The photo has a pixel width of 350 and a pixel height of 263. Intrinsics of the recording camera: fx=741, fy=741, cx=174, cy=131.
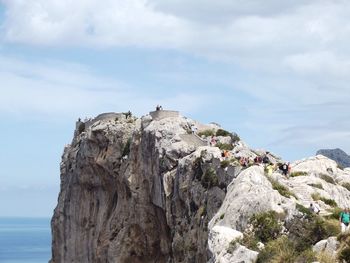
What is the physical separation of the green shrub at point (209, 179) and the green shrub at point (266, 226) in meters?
15.0

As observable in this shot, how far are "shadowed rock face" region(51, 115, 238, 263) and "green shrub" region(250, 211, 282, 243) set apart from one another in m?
13.3

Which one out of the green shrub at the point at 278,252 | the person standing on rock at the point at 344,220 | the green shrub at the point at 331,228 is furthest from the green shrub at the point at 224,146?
the green shrub at the point at 278,252

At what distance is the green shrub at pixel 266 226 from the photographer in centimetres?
2366

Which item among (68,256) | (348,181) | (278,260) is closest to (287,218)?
(278,260)

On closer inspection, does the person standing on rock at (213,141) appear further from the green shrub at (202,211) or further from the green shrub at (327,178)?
the green shrub at (327,178)

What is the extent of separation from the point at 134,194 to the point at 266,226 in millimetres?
30865

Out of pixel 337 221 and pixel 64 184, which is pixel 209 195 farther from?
pixel 64 184

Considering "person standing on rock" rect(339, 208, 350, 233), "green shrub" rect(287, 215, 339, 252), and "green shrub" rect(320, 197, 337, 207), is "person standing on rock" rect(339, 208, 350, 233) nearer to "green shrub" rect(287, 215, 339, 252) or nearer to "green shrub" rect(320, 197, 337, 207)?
"green shrub" rect(287, 215, 339, 252)

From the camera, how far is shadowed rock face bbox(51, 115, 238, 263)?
142ft

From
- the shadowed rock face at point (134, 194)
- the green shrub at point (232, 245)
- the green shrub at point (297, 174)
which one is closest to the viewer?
the green shrub at point (232, 245)

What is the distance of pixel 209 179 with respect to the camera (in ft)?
134

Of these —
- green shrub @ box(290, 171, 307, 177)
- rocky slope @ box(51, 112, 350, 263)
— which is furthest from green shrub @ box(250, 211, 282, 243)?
green shrub @ box(290, 171, 307, 177)

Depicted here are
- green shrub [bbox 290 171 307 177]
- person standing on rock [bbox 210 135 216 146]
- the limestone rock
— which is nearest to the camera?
the limestone rock

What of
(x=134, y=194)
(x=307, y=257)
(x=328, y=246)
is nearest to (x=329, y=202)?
(x=328, y=246)
